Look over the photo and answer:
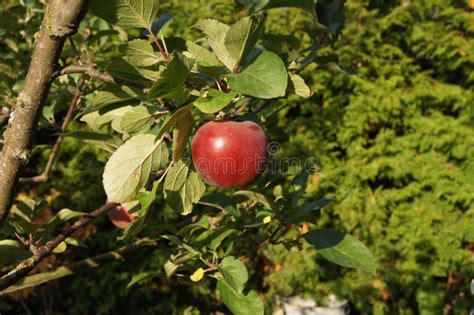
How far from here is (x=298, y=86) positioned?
86 centimetres

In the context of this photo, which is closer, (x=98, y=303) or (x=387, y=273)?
(x=387, y=273)

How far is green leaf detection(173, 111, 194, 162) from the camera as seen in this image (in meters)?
0.83

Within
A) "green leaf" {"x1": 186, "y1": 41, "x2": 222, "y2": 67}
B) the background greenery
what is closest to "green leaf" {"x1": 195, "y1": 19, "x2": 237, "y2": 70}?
"green leaf" {"x1": 186, "y1": 41, "x2": 222, "y2": 67}

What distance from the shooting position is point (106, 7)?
83 centimetres

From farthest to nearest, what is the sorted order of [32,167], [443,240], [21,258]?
[32,167]
[443,240]
[21,258]

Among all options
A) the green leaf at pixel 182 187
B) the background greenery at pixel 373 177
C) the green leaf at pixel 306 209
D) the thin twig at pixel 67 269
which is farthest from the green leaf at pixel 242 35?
the background greenery at pixel 373 177

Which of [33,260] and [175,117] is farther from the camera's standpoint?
[33,260]

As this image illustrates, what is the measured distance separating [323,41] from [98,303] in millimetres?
2834

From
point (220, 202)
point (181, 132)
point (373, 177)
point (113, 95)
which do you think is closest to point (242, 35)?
point (181, 132)

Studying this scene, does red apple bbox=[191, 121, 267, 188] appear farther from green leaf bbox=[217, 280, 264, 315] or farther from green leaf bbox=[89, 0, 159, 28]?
green leaf bbox=[217, 280, 264, 315]

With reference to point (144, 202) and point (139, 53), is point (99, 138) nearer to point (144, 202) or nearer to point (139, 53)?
point (144, 202)

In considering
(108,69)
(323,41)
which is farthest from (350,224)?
(108,69)

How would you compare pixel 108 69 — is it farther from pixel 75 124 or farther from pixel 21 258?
pixel 75 124

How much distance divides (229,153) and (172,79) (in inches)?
7.1
